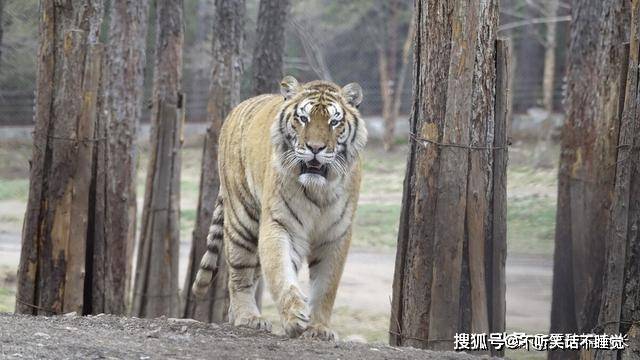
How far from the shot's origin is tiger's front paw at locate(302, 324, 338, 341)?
6.48m

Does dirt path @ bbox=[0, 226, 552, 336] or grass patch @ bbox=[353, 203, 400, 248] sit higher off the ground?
grass patch @ bbox=[353, 203, 400, 248]

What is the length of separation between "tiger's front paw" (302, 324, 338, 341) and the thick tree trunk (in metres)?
2.57

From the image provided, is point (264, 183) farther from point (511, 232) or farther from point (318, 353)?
point (511, 232)

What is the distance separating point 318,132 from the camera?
20.7ft

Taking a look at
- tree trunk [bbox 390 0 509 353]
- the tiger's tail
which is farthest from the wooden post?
the tiger's tail

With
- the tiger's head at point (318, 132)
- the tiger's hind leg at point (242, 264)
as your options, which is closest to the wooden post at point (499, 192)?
the tiger's head at point (318, 132)

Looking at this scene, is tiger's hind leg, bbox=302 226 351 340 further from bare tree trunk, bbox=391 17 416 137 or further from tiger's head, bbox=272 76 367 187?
bare tree trunk, bbox=391 17 416 137

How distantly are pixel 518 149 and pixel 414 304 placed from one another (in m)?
15.1

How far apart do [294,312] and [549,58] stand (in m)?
17.6

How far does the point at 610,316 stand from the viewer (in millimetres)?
6293

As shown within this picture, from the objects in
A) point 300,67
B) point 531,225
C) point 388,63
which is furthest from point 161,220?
point 388,63

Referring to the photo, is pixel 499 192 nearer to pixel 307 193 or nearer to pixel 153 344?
pixel 307 193

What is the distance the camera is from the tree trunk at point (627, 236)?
619 cm

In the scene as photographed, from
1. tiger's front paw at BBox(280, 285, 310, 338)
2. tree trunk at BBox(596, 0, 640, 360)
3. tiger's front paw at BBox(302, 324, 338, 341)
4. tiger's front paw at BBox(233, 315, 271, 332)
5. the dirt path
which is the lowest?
the dirt path
